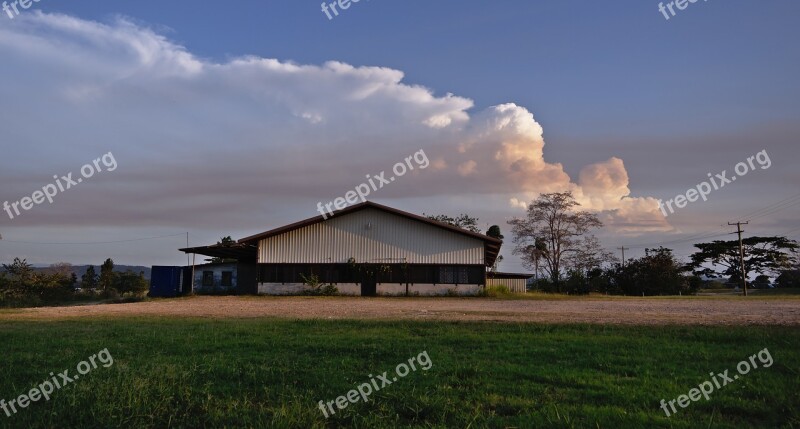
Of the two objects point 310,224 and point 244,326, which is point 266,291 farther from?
point 244,326

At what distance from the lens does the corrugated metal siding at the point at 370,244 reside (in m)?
37.1

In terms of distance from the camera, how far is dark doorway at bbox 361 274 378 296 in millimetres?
36906

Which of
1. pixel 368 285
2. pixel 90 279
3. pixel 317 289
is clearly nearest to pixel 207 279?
pixel 317 289

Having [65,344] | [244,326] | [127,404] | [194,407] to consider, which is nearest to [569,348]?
[194,407]

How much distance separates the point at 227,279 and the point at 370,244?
1197 centimetres

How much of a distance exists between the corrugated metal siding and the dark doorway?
3.66ft

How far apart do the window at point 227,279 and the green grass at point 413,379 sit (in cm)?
3070

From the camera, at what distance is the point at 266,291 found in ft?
121

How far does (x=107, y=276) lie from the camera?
5134cm

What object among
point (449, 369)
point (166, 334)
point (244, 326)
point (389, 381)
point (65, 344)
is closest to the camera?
point (389, 381)

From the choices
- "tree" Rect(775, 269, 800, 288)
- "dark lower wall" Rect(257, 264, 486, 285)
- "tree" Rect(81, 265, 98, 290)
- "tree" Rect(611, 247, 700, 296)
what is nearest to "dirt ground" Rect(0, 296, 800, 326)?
"dark lower wall" Rect(257, 264, 486, 285)

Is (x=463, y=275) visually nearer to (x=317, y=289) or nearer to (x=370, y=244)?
(x=370, y=244)

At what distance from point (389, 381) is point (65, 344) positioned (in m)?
6.63

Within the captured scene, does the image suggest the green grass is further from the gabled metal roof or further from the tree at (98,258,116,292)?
the tree at (98,258,116,292)
